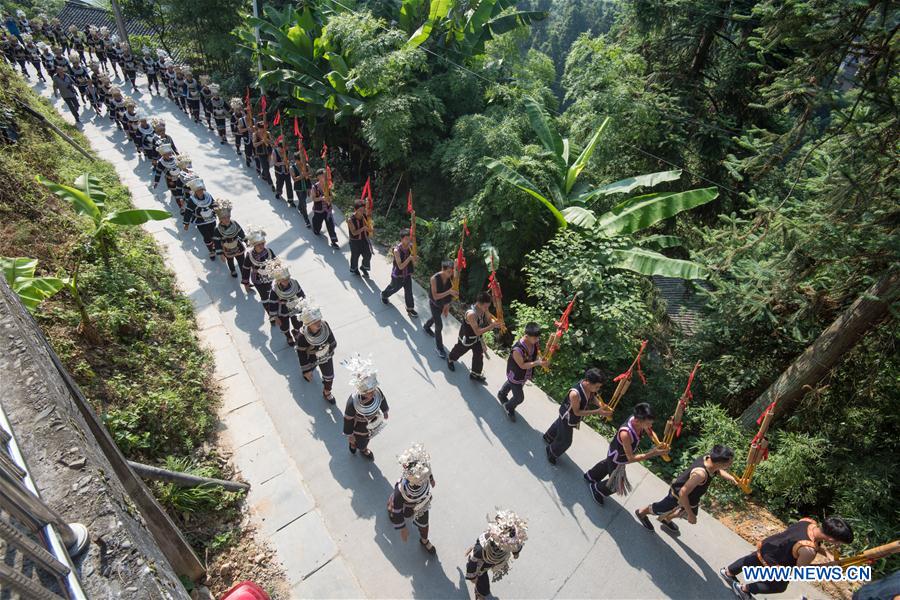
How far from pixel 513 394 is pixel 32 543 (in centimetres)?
487

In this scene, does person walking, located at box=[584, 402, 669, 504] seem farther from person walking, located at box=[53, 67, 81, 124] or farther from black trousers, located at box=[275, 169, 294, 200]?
person walking, located at box=[53, 67, 81, 124]

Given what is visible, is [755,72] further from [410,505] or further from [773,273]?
[410,505]

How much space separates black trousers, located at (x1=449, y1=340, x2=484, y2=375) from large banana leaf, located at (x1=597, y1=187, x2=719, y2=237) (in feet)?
9.60

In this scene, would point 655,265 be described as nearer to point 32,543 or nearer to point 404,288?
point 404,288

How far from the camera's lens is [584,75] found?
390 inches

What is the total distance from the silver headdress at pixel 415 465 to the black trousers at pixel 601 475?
211 cm

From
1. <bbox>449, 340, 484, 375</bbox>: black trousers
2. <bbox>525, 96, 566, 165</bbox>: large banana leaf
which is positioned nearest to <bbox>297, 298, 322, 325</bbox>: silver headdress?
<bbox>449, 340, 484, 375</bbox>: black trousers

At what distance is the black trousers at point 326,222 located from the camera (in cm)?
880

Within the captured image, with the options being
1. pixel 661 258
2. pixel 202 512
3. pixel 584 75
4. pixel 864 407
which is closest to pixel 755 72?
pixel 584 75

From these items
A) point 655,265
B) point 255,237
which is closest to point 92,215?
point 255,237

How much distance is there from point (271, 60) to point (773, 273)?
13.1 metres

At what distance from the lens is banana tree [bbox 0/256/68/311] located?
14.2 feet

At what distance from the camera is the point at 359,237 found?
7.82m

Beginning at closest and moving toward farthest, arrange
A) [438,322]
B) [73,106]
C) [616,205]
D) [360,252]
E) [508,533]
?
[508,533] < [438,322] < [360,252] < [616,205] < [73,106]
